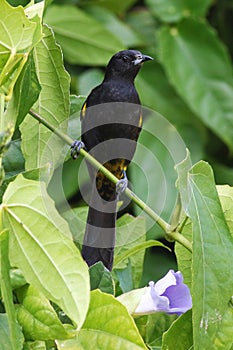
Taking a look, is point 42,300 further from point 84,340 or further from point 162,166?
point 162,166

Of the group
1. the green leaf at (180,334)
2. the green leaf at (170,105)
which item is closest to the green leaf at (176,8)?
the green leaf at (170,105)

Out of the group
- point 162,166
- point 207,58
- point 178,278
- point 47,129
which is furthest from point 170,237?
point 207,58

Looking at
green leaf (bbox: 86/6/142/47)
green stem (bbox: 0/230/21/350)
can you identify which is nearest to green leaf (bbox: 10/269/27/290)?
green stem (bbox: 0/230/21/350)

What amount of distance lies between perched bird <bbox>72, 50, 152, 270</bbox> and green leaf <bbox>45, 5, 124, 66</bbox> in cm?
78

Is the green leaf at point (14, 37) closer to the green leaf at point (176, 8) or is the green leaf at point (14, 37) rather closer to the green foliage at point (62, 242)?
the green foliage at point (62, 242)

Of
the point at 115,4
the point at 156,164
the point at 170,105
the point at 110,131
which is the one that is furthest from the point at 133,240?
the point at 115,4

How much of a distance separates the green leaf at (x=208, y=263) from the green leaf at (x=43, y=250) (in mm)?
136

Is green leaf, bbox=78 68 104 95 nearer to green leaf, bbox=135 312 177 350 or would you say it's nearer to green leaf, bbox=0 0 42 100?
green leaf, bbox=135 312 177 350

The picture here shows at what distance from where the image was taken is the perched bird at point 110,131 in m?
1.04

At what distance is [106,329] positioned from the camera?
0.65m

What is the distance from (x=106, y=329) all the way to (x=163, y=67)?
1849 millimetres

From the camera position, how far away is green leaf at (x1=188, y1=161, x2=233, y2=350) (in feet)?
2.23

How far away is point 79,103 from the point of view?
912mm

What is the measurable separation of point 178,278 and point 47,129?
0.20 meters
